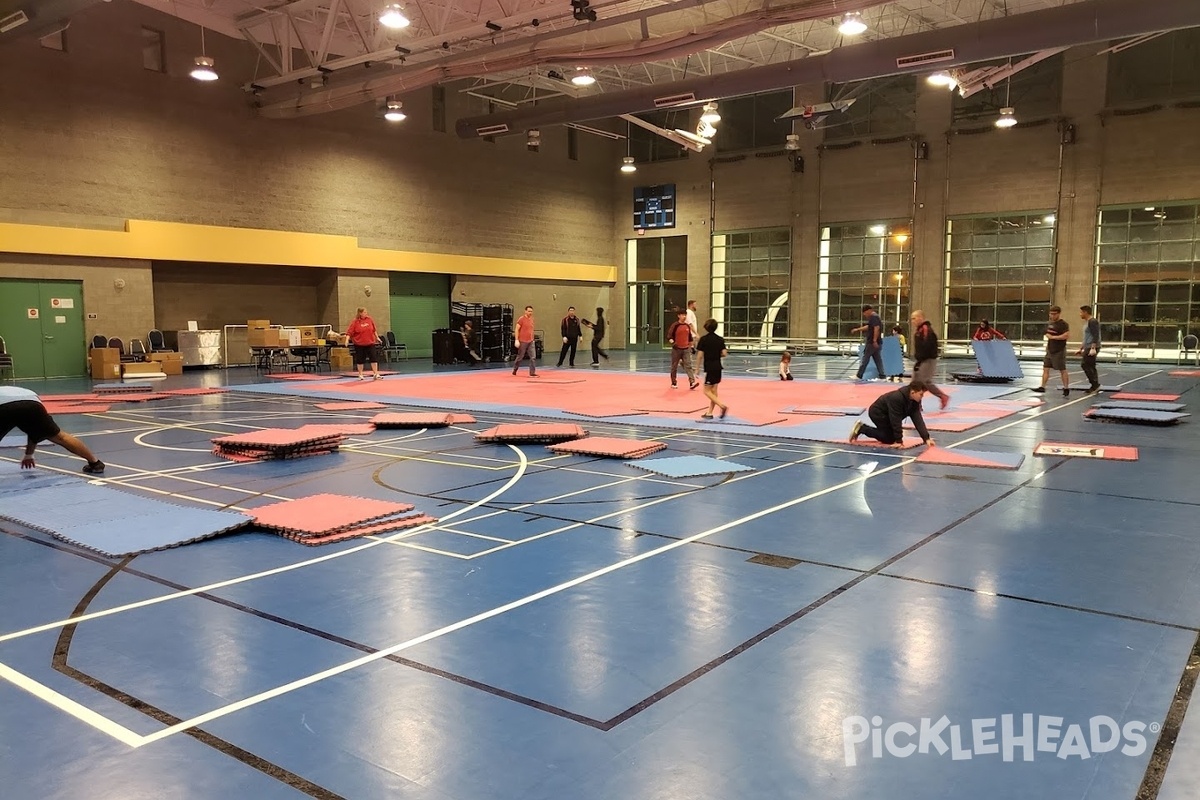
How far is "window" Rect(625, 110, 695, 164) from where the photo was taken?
1495 inches

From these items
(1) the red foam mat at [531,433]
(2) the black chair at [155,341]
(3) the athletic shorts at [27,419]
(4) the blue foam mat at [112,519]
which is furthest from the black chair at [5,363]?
(1) the red foam mat at [531,433]

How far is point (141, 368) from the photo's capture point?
2419cm

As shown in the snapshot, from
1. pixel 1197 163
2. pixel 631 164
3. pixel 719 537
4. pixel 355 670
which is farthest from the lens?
pixel 631 164

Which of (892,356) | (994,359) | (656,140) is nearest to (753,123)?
(656,140)

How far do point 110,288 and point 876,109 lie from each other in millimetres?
27413

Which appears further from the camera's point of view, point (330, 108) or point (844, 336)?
point (844, 336)

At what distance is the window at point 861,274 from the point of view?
1312 inches

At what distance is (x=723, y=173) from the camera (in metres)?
37.2

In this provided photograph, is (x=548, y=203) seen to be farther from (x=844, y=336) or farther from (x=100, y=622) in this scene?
(x=100, y=622)

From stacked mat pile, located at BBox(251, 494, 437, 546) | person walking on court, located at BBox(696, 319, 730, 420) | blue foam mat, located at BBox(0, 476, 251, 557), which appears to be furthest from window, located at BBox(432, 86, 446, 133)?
stacked mat pile, located at BBox(251, 494, 437, 546)

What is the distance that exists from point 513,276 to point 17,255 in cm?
1743

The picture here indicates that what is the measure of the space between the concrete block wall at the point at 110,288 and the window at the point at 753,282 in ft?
74.4

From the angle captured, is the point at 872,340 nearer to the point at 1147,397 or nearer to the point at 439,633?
the point at 1147,397

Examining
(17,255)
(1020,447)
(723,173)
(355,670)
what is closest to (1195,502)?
(1020,447)
